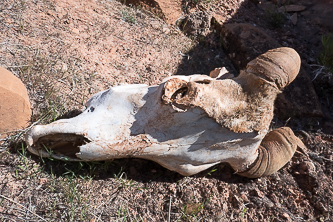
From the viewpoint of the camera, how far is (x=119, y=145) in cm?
214

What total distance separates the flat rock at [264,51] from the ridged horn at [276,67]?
4.35 ft

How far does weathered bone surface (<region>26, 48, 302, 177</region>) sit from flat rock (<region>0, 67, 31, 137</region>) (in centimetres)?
25

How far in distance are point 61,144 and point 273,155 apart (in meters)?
1.62

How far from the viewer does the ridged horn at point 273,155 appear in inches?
99.0

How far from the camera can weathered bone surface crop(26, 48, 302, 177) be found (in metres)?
2.09

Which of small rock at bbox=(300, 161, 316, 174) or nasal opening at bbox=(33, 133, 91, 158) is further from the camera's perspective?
small rock at bbox=(300, 161, 316, 174)

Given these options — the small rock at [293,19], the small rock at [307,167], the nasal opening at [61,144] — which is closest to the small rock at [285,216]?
the small rock at [307,167]

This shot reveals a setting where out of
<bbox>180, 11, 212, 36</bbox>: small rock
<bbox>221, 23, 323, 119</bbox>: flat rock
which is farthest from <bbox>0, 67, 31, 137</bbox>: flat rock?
<bbox>221, 23, 323, 119</bbox>: flat rock

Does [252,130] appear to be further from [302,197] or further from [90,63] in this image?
[90,63]

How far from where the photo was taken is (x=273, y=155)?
2533mm

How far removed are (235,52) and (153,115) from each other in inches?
84.7

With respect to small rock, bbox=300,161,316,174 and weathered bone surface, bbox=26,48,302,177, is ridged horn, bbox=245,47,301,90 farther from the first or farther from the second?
small rock, bbox=300,161,316,174

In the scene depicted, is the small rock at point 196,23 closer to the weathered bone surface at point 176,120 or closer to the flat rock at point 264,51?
the flat rock at point 264,51

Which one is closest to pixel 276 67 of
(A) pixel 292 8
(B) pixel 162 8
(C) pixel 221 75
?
(C) pixel 221 75
